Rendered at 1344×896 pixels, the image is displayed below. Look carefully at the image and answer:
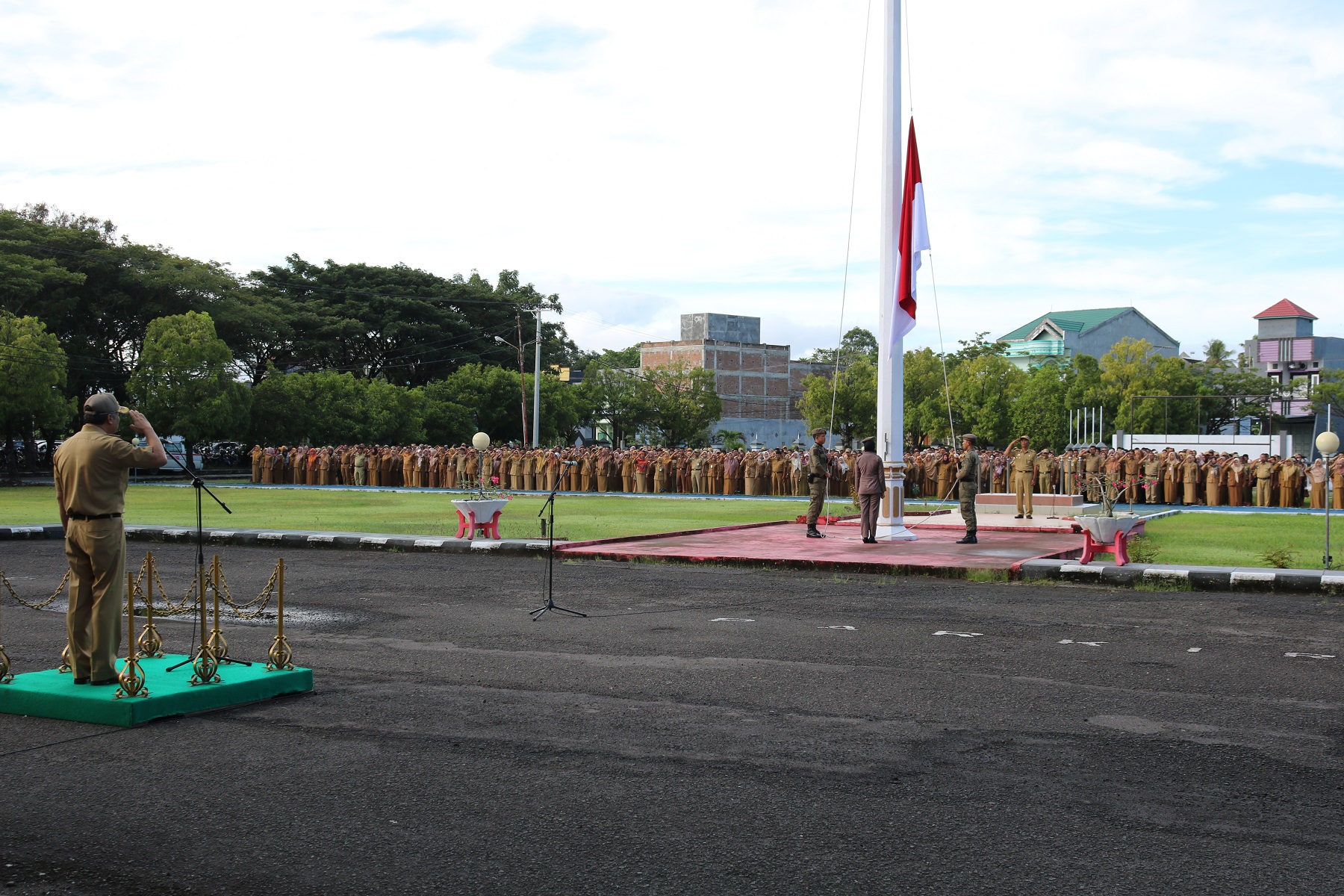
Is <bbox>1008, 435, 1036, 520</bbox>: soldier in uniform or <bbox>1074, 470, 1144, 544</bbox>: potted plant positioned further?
<bbox>1008, 435, 1036, 520</bbox>: soldier in uniform

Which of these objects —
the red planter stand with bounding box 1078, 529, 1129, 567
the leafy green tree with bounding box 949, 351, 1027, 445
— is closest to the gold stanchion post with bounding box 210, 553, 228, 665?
the red planter stand with bounding box 1078, 529, 1129, 567

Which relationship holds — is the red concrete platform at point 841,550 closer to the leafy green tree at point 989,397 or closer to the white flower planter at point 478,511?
the white flower planter at point 478,511

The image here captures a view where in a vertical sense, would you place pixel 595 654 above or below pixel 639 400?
below

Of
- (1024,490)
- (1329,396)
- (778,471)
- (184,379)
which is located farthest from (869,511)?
(1329,396)

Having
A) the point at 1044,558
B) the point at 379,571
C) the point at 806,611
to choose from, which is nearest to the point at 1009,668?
the point at 806,611

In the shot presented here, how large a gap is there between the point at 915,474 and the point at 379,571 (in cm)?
2418

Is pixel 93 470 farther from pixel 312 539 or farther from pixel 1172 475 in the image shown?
pixel 1172 475

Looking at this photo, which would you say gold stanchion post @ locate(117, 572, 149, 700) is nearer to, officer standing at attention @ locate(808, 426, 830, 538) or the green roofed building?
officer standing at attention @ locate(808, 426, 830, 538)

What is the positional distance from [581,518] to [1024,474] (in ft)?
30.8

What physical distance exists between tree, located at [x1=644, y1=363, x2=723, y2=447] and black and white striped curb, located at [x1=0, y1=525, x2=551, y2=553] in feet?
231

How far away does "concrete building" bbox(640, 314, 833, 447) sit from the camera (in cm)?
11475

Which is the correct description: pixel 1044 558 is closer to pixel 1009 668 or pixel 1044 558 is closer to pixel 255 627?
pixel 1009 668

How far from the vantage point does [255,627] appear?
418 inches

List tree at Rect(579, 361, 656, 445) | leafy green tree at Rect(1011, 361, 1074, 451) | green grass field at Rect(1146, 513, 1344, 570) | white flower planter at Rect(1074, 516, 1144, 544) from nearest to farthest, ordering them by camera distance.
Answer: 1. white flower planter at Rect(1074, 516, 1144, 544)
2. green grass field at Rect(1146, 513, 1344, 570)
3. leafy green tree at Rect(1011, 361, 1074, 451)
4. tree at Rect(579, 361, 656, 445)
